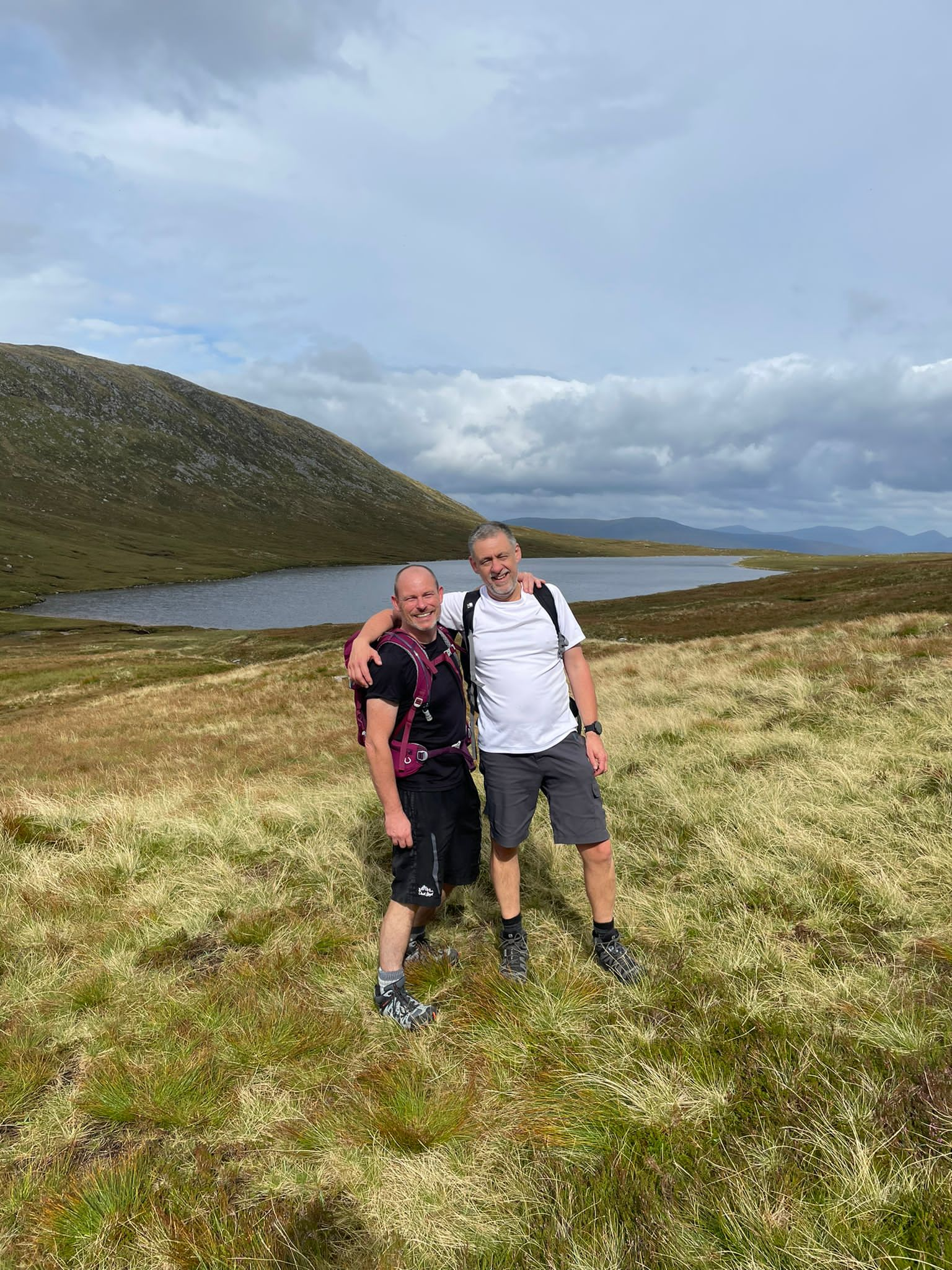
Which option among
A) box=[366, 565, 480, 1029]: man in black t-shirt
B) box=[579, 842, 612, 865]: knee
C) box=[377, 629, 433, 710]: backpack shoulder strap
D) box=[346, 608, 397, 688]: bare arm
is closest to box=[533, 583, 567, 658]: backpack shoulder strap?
box=[366, 565, 480, 1029]: man in black t-shirt

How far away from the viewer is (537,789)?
173 inches

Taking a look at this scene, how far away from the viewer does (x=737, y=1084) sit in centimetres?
294

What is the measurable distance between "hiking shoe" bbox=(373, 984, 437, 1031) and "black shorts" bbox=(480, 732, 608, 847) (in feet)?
3.64

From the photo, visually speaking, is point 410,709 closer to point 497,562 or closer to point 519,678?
point 519,678

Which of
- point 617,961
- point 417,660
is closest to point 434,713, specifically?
point 417,660

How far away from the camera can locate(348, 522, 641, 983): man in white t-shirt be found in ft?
14.0

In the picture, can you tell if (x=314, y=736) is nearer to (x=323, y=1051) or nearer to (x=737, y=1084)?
(x=323, y=1051)

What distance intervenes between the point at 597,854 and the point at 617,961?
655 mm

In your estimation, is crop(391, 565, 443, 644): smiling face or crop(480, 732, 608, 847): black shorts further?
crop(480, 732, 608, 847): black shorts

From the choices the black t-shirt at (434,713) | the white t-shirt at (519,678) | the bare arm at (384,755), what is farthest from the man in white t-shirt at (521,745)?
the bare arm at (384,755)

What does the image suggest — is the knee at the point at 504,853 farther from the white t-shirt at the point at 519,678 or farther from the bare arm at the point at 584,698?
the bare arm at the point at 584,698

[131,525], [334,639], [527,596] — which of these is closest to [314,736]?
[527,596]

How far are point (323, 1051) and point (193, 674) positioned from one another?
37472 mm

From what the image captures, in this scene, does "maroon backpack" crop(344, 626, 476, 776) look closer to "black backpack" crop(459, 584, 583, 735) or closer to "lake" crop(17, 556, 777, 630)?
"black backpack" crop(459, 584, 583, 735)
